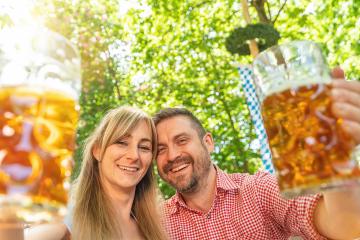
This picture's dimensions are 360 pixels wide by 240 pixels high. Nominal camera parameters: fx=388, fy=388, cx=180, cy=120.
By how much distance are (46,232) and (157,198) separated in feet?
2.86

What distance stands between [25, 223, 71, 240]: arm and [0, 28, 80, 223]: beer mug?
26.9 inches

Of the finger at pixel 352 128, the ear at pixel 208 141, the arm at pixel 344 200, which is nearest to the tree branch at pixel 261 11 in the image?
the ear at pixel 208 141

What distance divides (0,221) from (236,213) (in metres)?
1.47

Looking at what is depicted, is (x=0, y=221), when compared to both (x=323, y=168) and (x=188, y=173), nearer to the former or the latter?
(x=323, y=168)

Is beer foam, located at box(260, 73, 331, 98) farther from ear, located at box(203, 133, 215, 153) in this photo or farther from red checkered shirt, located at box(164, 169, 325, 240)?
ear, located at box(203, 133, 215, 153)

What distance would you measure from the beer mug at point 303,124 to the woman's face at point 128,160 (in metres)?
1.14

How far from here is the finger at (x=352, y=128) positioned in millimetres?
686

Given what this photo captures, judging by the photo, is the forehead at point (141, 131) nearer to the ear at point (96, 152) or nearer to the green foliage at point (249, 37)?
the ear at point (96, 152)

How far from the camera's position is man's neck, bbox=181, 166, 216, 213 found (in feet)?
6.55

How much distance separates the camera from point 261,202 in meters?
1.83

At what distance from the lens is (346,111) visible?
69 cm

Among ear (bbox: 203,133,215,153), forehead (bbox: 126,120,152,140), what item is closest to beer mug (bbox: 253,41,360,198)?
forehead (bbox: 126,120,152,140)

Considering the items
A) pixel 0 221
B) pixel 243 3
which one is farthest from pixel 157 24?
pixel 0 221

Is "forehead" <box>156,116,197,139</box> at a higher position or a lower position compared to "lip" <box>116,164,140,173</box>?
higher
